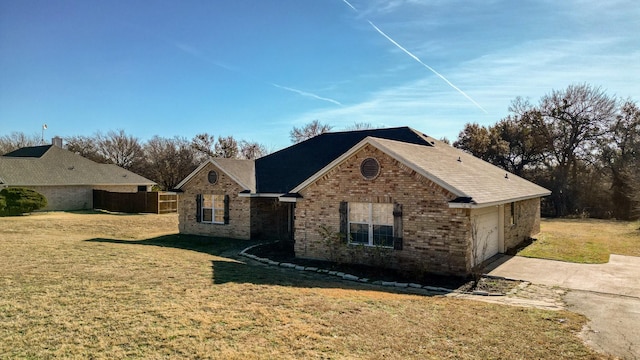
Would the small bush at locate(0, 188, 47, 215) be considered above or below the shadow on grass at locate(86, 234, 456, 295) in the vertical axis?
above

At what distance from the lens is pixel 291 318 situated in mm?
7137

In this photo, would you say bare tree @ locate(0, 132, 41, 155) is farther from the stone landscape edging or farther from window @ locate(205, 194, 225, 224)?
the stone landscape edging

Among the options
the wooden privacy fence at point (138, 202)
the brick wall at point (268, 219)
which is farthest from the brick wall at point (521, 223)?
the wooden privacy fence at point (138, 202)

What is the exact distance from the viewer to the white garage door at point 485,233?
40.4 feet

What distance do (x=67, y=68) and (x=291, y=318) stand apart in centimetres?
1963

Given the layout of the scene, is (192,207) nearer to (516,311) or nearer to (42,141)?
(516,311)

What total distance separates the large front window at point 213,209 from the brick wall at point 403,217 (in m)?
→ 7.12

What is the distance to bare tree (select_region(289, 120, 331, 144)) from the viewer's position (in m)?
54.8

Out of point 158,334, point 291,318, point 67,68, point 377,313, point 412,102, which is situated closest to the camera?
point 158,334

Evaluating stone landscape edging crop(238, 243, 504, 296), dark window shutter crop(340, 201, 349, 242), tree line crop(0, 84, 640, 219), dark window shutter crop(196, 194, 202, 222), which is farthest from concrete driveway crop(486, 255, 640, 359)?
tree line crop(0, 84, 640, 219)

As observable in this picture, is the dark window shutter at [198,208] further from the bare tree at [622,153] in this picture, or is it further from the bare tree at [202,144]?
the bare tree at [622,153]

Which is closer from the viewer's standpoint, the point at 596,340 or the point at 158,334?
the point at 158,334

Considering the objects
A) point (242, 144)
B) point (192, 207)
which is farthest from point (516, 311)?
point (242, 144)

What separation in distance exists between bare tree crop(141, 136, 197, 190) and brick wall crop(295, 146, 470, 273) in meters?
36.7
